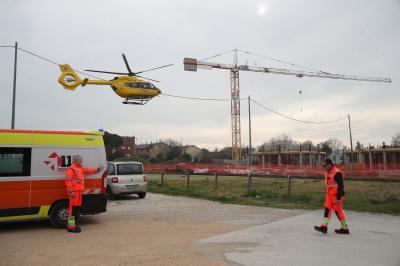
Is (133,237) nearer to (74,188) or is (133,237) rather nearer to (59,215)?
(74,188)

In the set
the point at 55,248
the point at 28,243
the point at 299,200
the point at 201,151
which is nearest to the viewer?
the point at 55,248

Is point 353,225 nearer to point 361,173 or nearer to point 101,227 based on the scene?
point 101,227

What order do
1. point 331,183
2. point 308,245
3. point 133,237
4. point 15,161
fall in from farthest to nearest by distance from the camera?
point 15,161 → point 331,183 → point 133,237 → point 308,245

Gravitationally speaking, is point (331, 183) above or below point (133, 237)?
above

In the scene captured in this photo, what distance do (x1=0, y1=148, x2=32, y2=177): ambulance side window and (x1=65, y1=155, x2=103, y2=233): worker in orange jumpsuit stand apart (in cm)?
99

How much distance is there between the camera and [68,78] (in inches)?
699

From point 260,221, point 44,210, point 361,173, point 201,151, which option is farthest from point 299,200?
point 201,151

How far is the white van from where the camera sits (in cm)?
1642

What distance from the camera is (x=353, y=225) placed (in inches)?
370

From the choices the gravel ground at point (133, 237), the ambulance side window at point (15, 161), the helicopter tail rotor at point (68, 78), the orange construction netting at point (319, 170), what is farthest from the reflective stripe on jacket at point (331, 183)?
the orange construction netting at point (319, 170)

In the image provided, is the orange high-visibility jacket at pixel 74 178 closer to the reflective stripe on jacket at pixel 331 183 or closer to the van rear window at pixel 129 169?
the reflective stripe on jacket at pixel 331 183

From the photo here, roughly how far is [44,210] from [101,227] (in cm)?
139

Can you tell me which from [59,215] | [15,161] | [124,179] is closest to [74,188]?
[59,215]

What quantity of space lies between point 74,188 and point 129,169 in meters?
8.09
